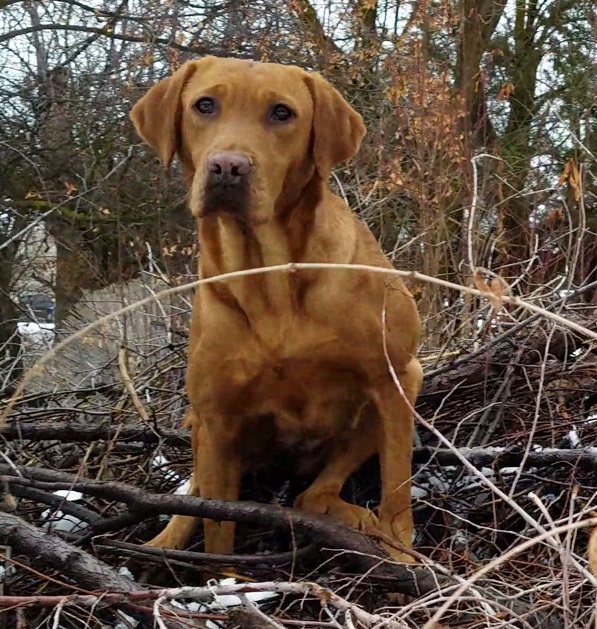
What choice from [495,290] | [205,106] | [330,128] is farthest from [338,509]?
[495,290]

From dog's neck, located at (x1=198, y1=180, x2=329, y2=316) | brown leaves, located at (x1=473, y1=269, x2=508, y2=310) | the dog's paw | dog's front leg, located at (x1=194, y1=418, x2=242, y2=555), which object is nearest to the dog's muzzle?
dog's neck, located at (x1=198, y1=180, x2=329, y2=316)

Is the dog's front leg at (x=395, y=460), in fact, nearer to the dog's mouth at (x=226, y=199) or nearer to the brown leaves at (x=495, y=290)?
the dog's mouth at (x=226, y=199)

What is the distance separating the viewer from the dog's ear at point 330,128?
2.68 meters

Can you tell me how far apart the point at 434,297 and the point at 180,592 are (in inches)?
179

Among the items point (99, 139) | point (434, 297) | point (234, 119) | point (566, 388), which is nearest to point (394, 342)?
point (234, 119)

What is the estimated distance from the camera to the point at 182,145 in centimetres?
278

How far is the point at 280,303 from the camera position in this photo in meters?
2.66

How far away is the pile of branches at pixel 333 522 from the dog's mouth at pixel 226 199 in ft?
2.45

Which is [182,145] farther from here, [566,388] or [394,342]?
[566,388]

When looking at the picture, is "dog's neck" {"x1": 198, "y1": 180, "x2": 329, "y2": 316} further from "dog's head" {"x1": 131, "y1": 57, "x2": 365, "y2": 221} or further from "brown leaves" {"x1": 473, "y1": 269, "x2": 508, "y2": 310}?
"brown leaves" {"x1": 473, "y1": 269, "x2": 508, "y2": 310}

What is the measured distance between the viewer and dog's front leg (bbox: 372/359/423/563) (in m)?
2.75

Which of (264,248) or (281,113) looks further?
(264,248)

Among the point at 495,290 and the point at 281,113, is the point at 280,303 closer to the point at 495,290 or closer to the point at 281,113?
the point at 281,113

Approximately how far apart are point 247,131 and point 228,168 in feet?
0.54
